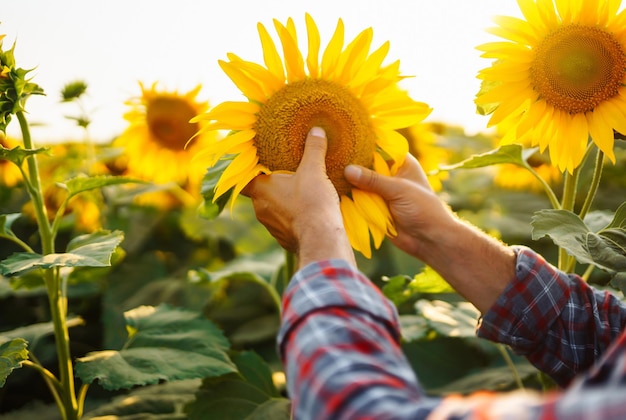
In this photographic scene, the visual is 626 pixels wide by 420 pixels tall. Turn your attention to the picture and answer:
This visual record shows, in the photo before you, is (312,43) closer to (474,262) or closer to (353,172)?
(353,172)

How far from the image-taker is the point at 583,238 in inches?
49.5

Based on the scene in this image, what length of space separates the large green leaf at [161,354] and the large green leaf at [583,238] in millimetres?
779

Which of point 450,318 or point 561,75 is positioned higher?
point 561,75

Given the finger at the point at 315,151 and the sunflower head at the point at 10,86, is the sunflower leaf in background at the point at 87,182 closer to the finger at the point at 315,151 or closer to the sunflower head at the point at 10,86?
the sunflower head at the point at 10,86

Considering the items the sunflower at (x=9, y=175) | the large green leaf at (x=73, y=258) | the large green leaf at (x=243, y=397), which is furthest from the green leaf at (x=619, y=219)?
the sunflower at (x=9, y=175)

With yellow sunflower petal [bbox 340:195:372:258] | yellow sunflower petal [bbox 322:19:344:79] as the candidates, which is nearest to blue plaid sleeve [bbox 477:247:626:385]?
yellow sunflower petal [bbox 340:195:372:258]

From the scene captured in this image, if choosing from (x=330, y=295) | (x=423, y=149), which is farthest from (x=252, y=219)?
(x=330, y=295)

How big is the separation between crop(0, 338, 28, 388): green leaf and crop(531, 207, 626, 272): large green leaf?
41.0 inches

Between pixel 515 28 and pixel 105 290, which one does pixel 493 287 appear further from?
pixel 105 290

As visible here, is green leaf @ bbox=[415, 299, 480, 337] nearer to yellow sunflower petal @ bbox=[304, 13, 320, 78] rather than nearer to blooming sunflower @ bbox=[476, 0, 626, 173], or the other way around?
blooming sunflower @ bbox=[476, 0, 626, 173]

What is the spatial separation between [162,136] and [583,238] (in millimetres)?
1544

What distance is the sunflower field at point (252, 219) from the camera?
4.08ft

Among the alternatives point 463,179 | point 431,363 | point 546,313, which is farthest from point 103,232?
point 463,179

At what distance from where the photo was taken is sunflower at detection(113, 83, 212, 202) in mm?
2275
